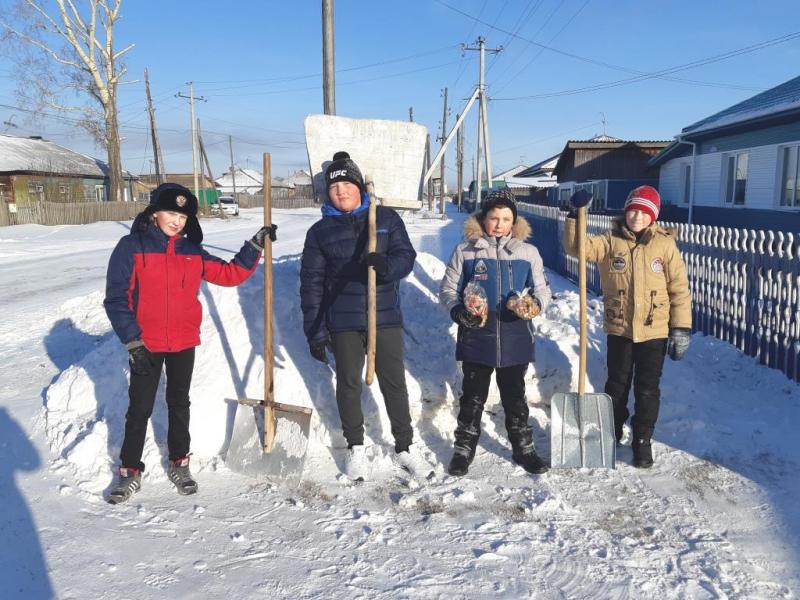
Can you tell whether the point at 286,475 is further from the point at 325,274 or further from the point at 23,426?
the point at 23,426

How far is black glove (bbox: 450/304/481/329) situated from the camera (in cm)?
335

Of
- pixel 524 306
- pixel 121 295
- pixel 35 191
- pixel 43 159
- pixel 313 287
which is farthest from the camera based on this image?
pixel 43 159

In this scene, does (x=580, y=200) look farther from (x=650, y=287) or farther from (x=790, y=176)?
(x=790, y=176)

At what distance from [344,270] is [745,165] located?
48.4 feet

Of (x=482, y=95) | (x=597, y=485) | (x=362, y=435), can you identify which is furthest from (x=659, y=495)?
(x=482, y=95)

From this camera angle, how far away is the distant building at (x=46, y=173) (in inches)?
1264

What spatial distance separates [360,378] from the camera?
3.46 m

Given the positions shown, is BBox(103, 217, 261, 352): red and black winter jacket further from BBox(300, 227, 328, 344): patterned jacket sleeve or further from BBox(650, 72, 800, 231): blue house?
BBox(650, 72, 800, 231): blue house

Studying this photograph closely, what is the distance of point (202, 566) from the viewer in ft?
8.36

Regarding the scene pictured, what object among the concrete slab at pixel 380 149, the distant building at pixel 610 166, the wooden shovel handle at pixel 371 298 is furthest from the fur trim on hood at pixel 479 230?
the distant building at pixel 610 166

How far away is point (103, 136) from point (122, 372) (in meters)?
28.1

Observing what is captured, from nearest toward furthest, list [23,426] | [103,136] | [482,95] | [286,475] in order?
[286,475] → [23,426] → [482,95] → [103,136]

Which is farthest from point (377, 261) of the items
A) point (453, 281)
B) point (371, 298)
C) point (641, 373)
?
point (641, 373)

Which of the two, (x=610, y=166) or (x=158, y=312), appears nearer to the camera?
(x=158, y=312)
